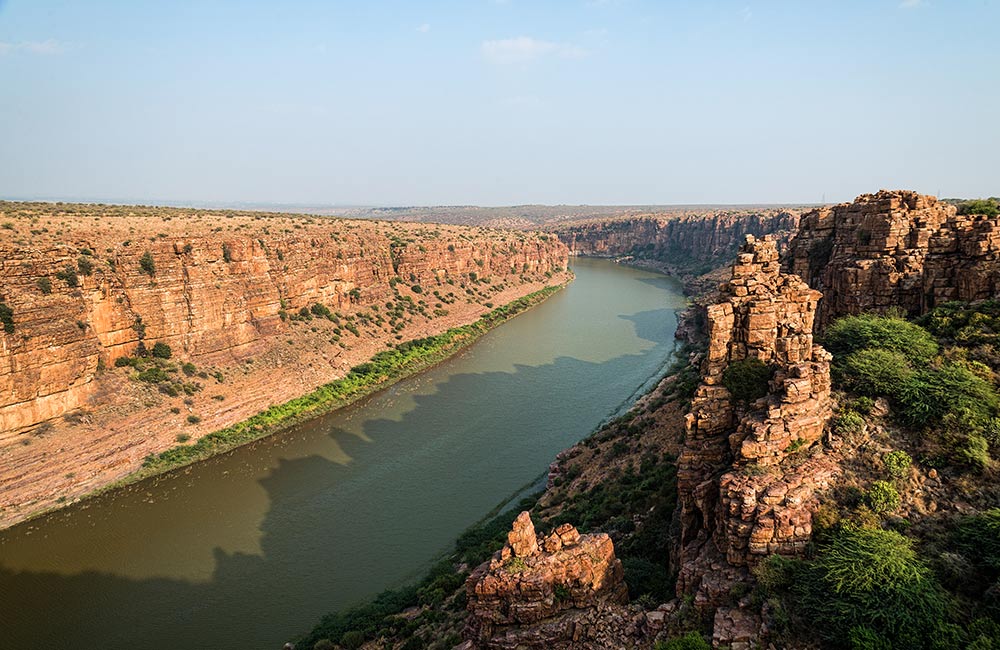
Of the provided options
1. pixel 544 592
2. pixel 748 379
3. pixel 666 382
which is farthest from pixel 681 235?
pixel 544 592

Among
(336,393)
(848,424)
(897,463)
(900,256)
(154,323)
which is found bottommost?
(336,393)

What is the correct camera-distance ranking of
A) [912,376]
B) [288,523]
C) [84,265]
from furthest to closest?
[84,265], [288,523], [912,376]

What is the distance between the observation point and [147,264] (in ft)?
111

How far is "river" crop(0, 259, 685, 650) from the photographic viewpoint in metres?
19.8

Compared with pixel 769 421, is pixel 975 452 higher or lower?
lower

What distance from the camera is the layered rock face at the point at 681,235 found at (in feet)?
337

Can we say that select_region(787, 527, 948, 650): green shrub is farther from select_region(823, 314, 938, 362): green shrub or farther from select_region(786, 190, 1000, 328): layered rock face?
select_region(786, 190, 1000, 328): layered rock face

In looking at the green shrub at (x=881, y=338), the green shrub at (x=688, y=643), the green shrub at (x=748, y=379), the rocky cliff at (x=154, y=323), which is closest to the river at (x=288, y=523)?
the rocky cliff at (x=154, y=323)

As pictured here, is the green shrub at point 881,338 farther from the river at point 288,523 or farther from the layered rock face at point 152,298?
the layered rock face at point 152,298

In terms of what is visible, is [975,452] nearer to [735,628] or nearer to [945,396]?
[945,396]

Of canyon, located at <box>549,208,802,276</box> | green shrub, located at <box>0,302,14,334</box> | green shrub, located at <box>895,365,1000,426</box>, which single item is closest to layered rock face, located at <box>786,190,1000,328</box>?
green shrub, located at <box>895,365,1000,426</box>

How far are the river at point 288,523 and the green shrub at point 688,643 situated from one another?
13719 mm

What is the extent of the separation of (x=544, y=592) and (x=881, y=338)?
11.3 metres

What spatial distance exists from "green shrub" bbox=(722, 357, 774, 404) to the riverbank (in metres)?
28.3
